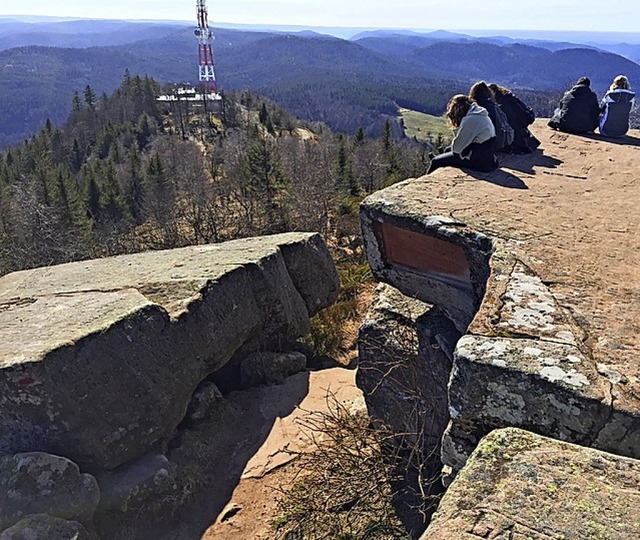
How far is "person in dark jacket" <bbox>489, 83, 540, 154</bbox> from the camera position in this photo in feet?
22.3

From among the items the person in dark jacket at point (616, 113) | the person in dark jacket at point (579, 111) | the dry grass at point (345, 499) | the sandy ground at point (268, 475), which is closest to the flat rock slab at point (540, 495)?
the dry grass at point (345, 499)

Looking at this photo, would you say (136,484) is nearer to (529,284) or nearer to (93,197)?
(529,284)

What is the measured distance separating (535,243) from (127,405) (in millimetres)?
3880

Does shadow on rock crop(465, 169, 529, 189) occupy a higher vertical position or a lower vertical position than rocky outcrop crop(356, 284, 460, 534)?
higher

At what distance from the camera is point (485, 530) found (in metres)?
1.79

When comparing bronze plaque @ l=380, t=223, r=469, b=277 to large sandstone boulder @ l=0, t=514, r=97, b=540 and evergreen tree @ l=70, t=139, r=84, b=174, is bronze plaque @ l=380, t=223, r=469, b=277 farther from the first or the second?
evergreen tree @ l=70, t=139, r=84, b=174

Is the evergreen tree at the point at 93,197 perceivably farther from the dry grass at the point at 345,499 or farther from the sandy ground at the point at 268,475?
Answer: the dry grass at the point at 345,499

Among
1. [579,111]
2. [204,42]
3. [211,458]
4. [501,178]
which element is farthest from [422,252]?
[204,42]

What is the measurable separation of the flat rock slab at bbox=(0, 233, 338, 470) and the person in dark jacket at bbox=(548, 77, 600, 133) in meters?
4.69

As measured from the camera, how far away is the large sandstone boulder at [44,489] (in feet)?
15.0

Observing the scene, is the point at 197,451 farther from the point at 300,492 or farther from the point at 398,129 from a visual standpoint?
the point at 398,129

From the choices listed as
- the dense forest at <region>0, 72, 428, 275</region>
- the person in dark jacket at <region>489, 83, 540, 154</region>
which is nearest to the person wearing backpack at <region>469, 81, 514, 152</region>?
the person in dark jacket at <region>489, 83, 540, 154</region>

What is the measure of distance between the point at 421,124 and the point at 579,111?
469ft

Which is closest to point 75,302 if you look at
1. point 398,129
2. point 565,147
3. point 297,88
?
point 565,147
